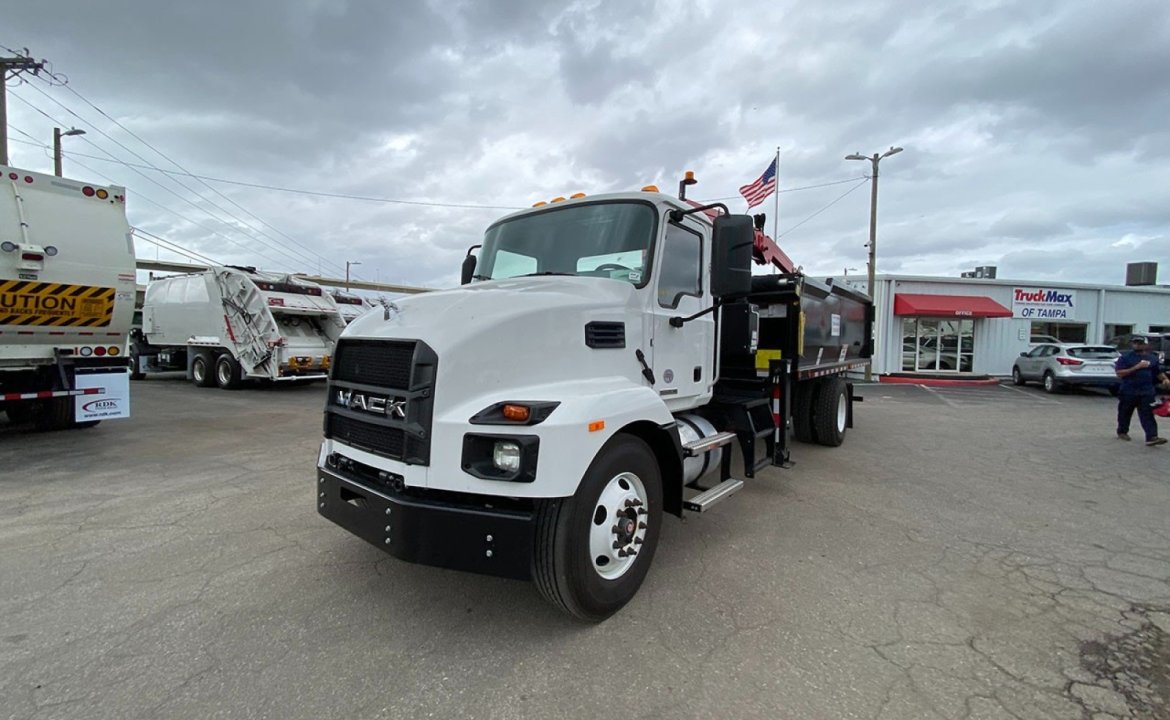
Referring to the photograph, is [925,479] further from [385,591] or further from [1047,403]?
[1047,403]

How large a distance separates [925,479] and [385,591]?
5761 millimetres

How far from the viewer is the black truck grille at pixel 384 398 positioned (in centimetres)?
268

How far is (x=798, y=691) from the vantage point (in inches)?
93.5

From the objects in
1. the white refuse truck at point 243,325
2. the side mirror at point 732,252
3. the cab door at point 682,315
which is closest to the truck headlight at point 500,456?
the cab door at point 682,315

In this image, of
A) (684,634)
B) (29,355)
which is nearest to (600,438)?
(684,634)

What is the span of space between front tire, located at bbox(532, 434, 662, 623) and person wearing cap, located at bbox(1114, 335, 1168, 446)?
9260 mm

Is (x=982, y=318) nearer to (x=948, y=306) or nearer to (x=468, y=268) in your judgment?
(x=948, y=306)

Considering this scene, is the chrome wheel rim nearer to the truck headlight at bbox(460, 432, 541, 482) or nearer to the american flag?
the truck headlight at bbox(460, 432, 541, 482)

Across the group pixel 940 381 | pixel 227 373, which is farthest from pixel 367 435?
pixel 940 381

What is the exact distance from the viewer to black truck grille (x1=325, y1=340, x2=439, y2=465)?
8.80 ft

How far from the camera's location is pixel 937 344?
914 inches

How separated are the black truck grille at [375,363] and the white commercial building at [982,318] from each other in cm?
2328

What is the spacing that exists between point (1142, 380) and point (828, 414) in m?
5.08

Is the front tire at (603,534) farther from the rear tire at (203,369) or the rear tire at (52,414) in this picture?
the rear tire at (203,369)
